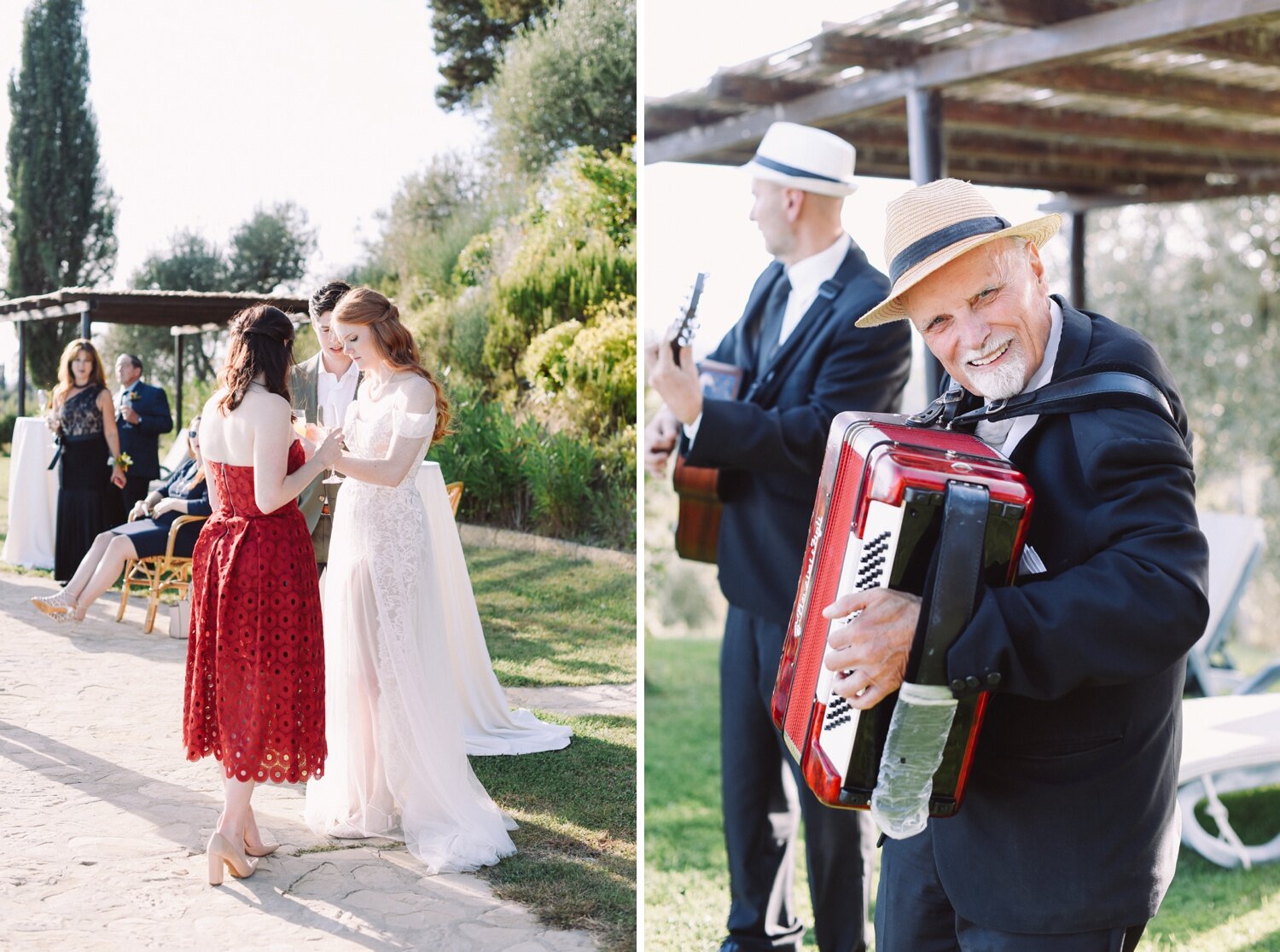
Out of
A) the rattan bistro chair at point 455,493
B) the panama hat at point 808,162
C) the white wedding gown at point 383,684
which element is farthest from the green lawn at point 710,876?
the panama hat at point 808,162

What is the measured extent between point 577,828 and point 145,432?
1786 mm

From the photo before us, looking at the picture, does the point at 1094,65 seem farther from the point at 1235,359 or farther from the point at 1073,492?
the point at 1235,359

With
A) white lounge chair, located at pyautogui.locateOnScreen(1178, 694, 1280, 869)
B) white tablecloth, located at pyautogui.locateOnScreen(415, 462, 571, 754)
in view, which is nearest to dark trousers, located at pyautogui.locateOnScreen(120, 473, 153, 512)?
white tablecloth, located at pyautogui.locateOnScreen(415, 462, 571, 754)

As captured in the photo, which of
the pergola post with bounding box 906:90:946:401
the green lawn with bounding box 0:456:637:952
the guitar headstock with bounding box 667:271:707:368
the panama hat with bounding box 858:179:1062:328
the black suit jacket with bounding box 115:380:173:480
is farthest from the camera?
the pergola post with bounding box 906:90:946:401

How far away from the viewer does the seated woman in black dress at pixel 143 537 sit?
133 inches

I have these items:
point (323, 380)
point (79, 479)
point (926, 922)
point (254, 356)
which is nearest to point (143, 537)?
point (79, 479)

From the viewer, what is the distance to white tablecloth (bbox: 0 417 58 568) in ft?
10.7

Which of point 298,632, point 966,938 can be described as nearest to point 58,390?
point 298,632

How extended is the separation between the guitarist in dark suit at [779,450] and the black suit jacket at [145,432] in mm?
1549

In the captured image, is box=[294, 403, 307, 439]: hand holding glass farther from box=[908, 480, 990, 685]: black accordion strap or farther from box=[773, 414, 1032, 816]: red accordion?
box=[908, 480, 990, 685]: black accordion strap

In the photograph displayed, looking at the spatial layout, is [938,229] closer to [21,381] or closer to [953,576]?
[953,576]

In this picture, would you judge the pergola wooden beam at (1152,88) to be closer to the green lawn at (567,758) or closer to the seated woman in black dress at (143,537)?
the green lawn at (567,758)

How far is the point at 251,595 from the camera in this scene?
314 centimetres

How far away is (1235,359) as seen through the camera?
9.72 m
